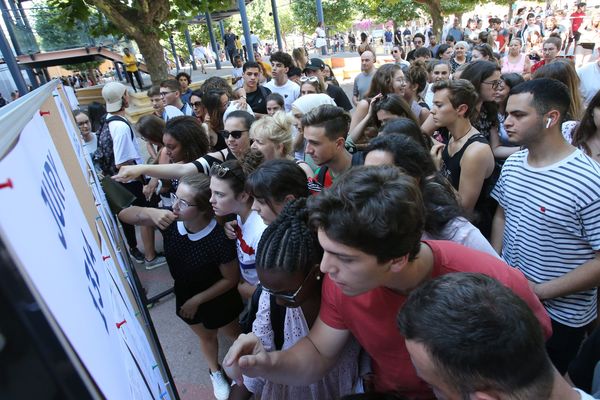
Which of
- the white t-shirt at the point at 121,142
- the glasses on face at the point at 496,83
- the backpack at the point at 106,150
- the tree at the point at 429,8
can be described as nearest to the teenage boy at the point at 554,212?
the glasses on face at the point at 496,83

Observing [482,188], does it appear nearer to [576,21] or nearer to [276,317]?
[276,317]

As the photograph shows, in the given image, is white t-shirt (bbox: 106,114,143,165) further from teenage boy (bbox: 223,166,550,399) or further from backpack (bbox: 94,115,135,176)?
teenage boy (bbox: 223,166,550,399)

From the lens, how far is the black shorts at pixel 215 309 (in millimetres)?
2393

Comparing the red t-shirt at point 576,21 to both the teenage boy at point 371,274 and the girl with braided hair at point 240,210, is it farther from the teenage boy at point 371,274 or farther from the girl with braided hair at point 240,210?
the teenage boy at point 371,274

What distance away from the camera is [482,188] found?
2.46m

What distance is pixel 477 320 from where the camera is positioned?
913mm

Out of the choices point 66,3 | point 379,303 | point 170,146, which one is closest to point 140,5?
point 66,3

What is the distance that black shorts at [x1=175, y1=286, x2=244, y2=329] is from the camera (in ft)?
7.85

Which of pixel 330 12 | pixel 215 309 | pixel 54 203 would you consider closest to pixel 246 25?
pixel 215 309

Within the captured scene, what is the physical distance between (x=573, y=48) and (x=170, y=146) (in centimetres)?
1198

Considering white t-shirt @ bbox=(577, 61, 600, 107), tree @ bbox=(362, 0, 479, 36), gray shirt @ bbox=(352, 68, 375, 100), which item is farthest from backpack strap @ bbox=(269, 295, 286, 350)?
tree @ bbox=(362, 0, 479, 36)

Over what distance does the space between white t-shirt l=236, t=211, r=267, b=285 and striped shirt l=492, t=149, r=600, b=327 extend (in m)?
1.40

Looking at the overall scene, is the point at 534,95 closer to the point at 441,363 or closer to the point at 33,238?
the point at 441,363

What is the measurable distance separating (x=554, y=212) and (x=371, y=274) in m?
1.15
